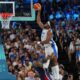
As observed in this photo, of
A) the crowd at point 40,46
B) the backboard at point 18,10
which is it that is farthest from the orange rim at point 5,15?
the crowd at point 40,46

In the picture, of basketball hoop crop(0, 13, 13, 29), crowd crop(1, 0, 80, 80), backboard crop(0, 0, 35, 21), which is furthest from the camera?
backboard crop(0, 0, 35, 21)

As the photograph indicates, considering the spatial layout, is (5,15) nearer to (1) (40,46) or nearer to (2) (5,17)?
(2) (5,17)

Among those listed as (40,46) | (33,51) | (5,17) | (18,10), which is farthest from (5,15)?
(40,46)

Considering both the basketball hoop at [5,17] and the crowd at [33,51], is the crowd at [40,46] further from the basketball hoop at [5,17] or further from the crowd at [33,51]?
the basketball hoop at [5,17]

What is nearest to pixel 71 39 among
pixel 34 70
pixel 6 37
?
pixel 6 37

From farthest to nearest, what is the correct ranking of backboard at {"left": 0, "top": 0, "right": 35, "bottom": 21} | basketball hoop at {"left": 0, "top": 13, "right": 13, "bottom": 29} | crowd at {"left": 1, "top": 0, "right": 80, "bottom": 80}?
backboard at {"left": 0, "top": 0, "right": 35, "bottom": 21} < basketball hoop at {"left": 0, "top": 13, "right": 13, "bottom": 29} < crowd at {"left": 1, "top": 0, "right": 80, "bottom": 80}

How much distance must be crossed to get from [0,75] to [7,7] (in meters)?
3.03

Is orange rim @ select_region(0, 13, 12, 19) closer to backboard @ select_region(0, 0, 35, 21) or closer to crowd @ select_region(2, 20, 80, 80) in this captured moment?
backboard @ select_region(0, 0, 35, 21)

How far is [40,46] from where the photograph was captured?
43.6 feet

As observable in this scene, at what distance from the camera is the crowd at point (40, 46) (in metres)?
12.0

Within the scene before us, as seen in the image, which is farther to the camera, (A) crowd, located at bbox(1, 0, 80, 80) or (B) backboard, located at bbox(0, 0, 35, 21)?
(B) backboard, located at bbox(0, 0, 35, 21)

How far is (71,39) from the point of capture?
48.7 feet

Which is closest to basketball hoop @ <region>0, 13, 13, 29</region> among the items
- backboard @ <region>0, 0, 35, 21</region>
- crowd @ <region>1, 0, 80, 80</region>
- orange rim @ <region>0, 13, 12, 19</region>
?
orange rim @ <region>0, 13, 12, 19</region>

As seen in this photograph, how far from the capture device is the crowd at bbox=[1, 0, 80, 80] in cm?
1200
